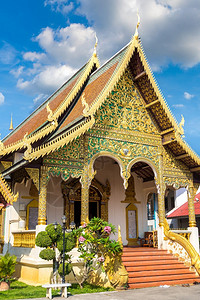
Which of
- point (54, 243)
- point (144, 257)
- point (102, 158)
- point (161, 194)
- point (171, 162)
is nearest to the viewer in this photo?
point (54, 243)

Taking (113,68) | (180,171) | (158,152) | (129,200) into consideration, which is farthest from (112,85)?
(129,200)

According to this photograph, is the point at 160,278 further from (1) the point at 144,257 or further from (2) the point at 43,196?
(2) the point at 43,196

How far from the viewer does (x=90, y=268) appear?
29.2 ft

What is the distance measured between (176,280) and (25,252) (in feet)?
14.2

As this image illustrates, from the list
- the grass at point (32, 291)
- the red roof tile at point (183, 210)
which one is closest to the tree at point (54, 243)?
the grass at point (32, 291)

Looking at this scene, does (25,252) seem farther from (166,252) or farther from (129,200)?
(129,200)

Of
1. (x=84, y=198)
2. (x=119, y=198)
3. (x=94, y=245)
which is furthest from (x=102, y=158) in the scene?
(x=94, y=245)

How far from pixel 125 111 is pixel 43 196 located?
415 centimetres

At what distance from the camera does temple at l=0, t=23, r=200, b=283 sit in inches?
401

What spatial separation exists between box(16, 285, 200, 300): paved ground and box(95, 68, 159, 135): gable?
510 centimetres

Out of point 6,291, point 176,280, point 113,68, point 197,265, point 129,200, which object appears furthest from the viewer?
point 129,200

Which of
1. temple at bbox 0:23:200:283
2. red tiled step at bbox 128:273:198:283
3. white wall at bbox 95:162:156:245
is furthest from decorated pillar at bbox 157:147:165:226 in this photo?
white wall at bbox 95:162:156:245

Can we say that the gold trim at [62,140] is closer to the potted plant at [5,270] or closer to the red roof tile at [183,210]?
the potted plant at [5,270]

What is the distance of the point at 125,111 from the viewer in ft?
38.9
